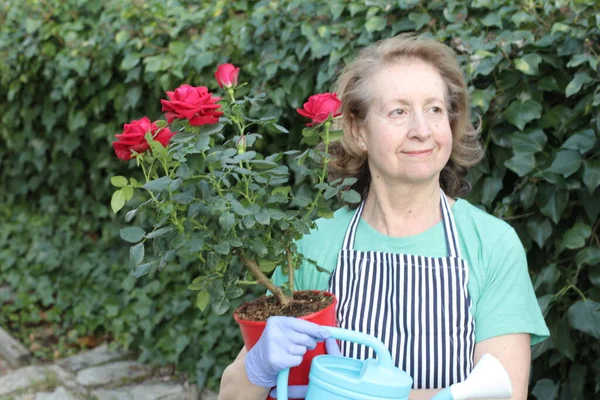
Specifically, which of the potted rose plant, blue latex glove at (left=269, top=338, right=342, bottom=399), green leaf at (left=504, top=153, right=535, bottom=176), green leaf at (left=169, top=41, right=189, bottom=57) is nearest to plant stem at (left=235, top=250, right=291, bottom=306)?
the potted rose plant

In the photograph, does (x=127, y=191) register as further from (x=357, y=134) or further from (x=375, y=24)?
(x=375, y=24)

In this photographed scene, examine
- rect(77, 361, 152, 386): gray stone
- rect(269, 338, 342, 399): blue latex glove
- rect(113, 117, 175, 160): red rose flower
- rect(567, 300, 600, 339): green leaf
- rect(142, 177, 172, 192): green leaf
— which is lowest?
rect(77, 361, 152, 386): gray stone

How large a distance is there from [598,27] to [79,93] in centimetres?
310

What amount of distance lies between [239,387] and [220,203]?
425 millimetres

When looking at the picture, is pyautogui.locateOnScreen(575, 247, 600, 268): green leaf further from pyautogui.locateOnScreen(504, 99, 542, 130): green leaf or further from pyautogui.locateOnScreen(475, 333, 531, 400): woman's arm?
pyautogui.locateOnScreen(475, 333, 531, 400): woman's arm

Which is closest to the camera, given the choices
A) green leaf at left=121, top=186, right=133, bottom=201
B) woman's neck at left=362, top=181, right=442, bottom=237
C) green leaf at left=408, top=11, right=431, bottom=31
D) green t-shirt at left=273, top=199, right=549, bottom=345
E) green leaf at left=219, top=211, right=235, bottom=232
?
green leaf at left=219, top=211, right=235, bottom=232

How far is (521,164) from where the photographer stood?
2.39m

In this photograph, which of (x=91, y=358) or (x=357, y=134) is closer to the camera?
(x=357, y=134)

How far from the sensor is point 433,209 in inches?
72.7

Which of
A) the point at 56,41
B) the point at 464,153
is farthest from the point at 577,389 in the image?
the point at 56,41

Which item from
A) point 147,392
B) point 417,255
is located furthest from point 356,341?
point 147,392

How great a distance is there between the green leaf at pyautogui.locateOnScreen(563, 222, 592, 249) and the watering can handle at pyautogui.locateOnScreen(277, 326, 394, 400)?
115 cm

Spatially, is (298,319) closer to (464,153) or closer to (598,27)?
(464,153)

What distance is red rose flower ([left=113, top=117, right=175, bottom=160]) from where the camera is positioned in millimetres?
1518
